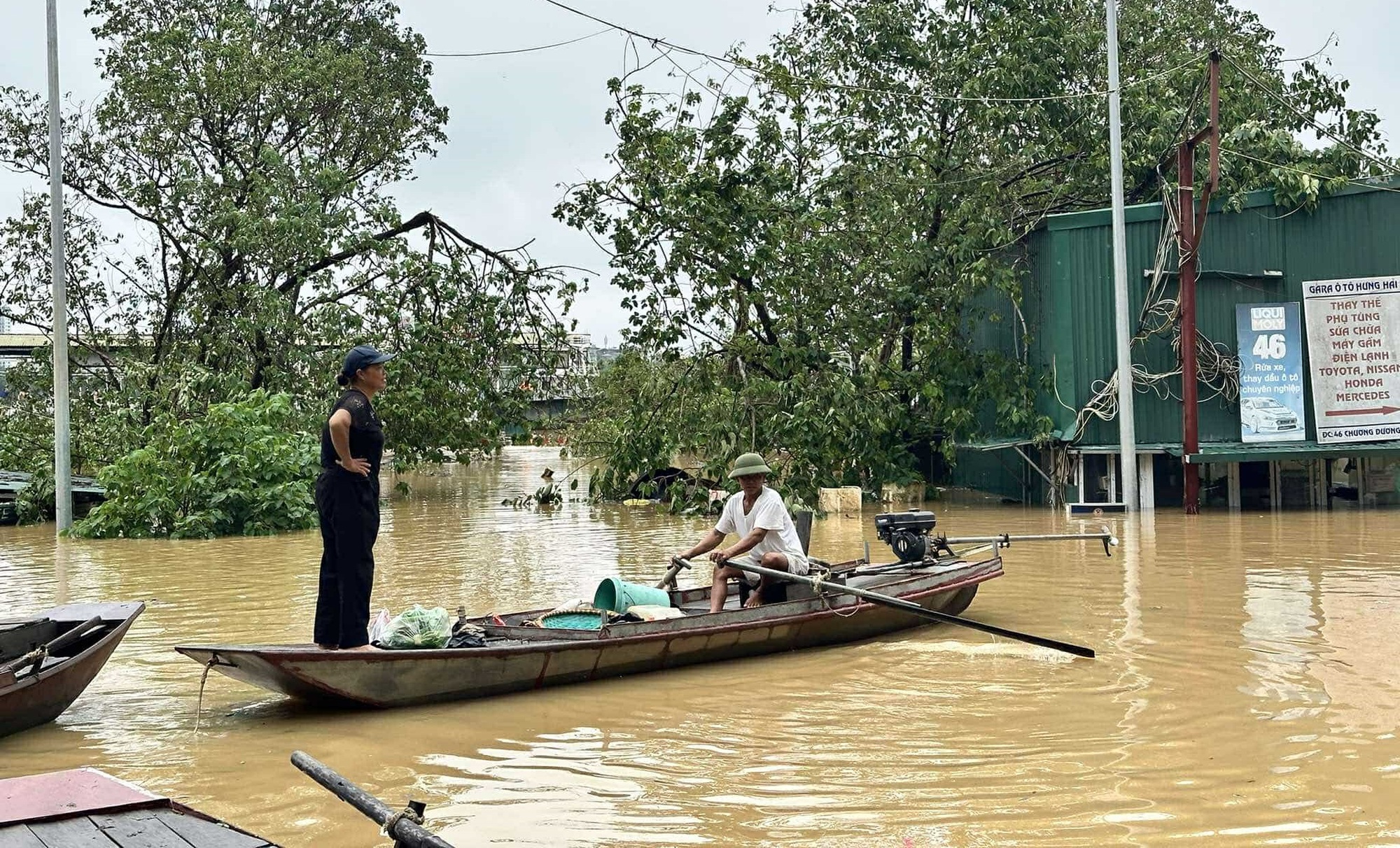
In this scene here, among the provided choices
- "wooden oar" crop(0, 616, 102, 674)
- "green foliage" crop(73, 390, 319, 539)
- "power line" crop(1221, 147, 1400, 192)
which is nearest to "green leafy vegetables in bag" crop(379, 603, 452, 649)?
"wooden oar" crop(0, 616, 102, 674)

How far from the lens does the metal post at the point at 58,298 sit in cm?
1816

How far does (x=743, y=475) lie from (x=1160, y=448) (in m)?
12.0

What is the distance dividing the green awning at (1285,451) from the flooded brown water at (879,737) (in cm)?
664

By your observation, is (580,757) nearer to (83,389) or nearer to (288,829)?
(288,829)

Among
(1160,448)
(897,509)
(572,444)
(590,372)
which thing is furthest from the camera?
(590,372)

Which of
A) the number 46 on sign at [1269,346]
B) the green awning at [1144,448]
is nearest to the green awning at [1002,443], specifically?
the green awning at [1144,448]

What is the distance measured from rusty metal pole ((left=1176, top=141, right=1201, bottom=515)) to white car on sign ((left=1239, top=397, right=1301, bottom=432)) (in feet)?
3.06

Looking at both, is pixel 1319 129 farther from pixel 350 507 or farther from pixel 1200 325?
pixel 350 507

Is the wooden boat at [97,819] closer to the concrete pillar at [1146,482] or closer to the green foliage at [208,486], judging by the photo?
the green foliage at [208,486]

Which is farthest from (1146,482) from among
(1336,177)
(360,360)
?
(360,360)

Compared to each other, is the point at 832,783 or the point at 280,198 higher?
the point at 280,198

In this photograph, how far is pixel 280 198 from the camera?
2164cm

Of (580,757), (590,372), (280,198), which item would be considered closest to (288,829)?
(580,757)

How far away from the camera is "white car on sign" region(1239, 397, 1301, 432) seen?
19.0m
